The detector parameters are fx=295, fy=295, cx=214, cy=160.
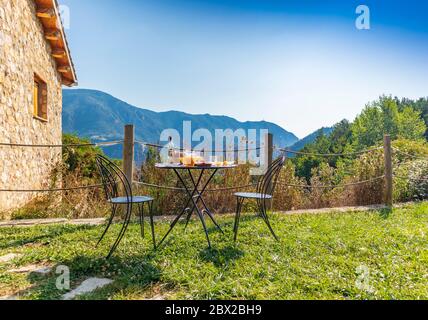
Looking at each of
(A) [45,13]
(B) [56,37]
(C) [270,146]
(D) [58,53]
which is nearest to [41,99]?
(D) [58,53]

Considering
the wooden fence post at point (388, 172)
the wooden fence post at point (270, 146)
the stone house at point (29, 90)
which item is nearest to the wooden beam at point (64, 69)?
the stone house at point (29, 90)

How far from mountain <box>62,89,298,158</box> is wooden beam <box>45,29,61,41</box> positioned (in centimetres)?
6836

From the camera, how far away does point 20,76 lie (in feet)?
18.2

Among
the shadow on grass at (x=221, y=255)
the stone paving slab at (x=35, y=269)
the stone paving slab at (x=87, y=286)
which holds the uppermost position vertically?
the shadow on grass at (x=221, y=255)

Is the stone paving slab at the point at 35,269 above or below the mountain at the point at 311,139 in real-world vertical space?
below

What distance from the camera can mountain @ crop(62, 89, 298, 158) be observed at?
8269 cm

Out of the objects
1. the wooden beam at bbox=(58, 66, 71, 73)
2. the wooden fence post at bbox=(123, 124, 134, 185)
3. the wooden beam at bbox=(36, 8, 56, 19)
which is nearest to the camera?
the wooden fence post at bbox=(123, 124, 134, 185)

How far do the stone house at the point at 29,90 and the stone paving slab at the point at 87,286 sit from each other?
342 cm

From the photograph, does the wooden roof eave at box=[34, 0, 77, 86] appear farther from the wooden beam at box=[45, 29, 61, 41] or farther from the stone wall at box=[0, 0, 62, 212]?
the stone wall at box=[0, 0, 62, 212]

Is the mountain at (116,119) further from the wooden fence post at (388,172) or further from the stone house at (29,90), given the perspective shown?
the wooden fence post at (388,172)

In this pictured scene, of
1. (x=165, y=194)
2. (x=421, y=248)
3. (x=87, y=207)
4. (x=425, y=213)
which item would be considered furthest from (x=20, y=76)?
(x=425, y=213)

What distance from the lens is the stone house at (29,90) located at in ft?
16.2

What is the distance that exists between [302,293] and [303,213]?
2.85m

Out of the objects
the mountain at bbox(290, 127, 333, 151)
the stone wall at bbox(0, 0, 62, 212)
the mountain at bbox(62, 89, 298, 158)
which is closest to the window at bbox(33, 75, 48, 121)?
the stone wall at bbox(0, 0, 62, 212)
